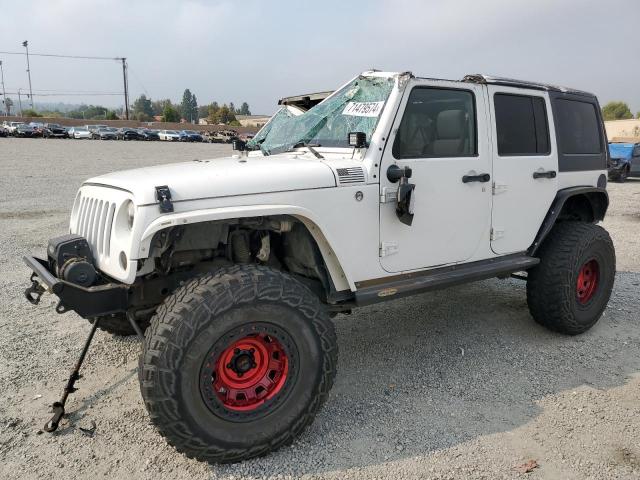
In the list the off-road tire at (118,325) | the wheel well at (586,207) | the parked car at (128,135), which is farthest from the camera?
the parked car at (128,135)

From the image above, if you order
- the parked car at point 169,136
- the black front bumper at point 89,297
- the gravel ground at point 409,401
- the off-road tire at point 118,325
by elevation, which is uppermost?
the parked car at point 169,136

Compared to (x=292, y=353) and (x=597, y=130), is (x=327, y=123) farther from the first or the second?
(x=597, y=130)

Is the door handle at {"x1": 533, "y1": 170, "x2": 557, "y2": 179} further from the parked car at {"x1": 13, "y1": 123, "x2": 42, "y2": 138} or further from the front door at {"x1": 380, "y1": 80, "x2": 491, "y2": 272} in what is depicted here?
the parked car at {"x1": 13, "y1": 123, "x2": 42, "y2": 138}

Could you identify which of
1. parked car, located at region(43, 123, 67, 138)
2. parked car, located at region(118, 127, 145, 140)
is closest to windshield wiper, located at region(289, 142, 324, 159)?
parked car, located at region(118, 127, 145, 140)

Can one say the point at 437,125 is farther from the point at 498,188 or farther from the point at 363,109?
the point at 498,188

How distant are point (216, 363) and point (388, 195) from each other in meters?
1.48

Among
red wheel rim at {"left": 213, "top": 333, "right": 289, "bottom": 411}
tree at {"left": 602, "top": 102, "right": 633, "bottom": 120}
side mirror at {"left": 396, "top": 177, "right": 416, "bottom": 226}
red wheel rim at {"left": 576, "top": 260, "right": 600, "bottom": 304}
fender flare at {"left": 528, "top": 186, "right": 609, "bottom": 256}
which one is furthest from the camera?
tree at {"left": 602, "top": 102, "right": 633, "bottom": 120}

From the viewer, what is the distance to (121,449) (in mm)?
3016

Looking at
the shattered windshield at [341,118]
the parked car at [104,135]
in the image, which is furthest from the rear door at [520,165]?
the parked car at [104,135]

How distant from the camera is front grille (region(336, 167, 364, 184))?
3174 mm

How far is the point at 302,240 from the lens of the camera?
3363 millimetres

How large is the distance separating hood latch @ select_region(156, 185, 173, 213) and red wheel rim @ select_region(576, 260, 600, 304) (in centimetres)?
377

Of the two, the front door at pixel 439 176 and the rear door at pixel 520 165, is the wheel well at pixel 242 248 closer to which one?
the front door at pixel 439 176

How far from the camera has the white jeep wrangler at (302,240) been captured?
8.99 ft
